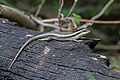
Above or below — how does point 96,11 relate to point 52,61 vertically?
above

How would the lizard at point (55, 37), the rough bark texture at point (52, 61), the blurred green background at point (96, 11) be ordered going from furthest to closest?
the blurred green background at point (96, 11) → the lizard at point (55, 37) → the rough bark texture at point (52, 61)

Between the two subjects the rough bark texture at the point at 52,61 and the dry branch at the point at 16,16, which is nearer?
the rough bark texture at the point at 52,61

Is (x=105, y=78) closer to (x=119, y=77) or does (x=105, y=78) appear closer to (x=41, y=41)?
(x=119, y=77)

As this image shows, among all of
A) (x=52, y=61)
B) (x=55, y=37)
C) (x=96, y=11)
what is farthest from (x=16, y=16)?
(x=96, y=11)

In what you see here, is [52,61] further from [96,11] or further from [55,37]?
[96,11]

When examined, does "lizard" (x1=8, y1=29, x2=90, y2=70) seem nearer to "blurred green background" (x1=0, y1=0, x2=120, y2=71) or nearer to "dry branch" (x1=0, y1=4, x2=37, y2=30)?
"dry branch" (x1=0, y1=4, x2=37, y2=30)

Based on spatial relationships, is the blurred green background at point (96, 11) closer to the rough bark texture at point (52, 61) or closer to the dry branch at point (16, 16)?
the dry branch at point (16, 16)

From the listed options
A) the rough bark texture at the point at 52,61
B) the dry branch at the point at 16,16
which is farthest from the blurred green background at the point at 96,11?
the rough bark texture at the point at 52,61

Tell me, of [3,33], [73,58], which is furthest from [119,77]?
[3,33]
